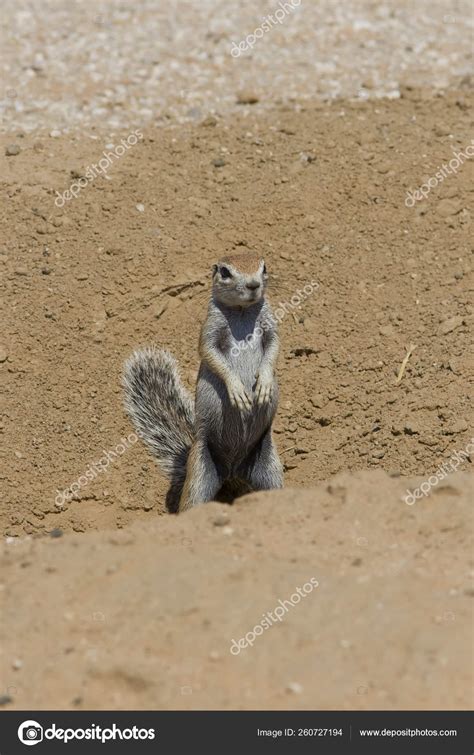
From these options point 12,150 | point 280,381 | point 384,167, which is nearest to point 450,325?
point 280,381

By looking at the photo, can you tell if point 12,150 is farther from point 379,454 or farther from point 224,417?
point 379,454

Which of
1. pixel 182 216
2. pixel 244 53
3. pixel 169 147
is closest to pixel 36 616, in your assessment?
pixel 182 216

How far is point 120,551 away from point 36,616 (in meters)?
0.63

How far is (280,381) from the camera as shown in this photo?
888 centimetres

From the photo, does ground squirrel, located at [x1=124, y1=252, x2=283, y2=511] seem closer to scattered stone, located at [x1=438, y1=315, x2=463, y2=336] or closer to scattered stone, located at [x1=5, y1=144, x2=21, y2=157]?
scattered stone, located at [x1=438, y1=315, x2=463, y2=336]

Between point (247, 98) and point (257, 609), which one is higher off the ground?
point (247, 98)

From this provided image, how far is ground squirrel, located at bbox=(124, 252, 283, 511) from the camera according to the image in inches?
280

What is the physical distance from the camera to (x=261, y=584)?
5.04 m

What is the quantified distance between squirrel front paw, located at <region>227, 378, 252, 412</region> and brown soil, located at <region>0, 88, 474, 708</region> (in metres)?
1.03

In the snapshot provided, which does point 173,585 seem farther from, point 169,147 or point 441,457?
point 169,147

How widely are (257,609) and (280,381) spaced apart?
4184mm

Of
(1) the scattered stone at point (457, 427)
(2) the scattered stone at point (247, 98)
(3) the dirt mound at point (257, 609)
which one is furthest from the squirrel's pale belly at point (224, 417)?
(2) the scattered stone at point (247, 98)

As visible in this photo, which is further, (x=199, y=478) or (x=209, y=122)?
(x=209, y=122)
